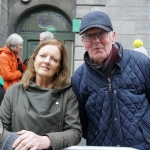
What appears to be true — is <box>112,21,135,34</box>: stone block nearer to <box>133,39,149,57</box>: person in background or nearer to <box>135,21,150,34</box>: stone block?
<box>135,21,150,34</box>: stone block

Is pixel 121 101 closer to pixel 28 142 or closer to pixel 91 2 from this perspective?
pixel 28 142

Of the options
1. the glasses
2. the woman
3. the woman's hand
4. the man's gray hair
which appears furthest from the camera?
the man's gray hair

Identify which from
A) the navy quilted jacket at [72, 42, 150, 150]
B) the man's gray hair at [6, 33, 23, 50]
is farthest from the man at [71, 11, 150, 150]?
the man's gray hair at [6, 33, 23, 50]

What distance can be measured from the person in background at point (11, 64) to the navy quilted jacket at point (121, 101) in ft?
11.1

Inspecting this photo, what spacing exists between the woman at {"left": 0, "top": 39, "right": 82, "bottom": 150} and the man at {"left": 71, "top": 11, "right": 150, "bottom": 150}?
22 centimetres

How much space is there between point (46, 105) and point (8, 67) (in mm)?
3703

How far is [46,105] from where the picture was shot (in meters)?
2.82

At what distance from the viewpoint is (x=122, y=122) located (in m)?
2.95

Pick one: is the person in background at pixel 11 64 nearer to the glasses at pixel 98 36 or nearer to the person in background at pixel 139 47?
the person in background at pixel 139 47

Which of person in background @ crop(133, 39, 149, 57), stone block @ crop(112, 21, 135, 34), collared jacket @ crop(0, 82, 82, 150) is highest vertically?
stone block @ crop(112, 21, 135, 34)

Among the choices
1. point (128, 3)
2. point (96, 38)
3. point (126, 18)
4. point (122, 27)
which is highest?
point (128, 3)

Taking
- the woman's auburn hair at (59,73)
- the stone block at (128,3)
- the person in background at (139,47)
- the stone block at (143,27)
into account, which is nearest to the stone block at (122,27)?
the stone block at (143,27)

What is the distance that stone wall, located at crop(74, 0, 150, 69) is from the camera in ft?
32.0

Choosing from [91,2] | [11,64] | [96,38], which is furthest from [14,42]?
[91,2]
